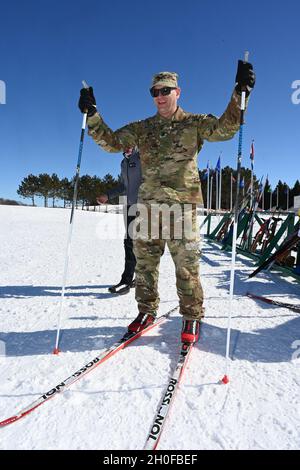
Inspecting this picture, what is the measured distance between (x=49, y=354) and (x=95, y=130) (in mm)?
2031

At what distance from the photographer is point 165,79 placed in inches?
105

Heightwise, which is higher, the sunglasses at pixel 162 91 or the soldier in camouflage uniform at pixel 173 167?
the sunglasses at pixel 162 91

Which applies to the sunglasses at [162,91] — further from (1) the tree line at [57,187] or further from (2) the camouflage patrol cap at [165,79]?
(1) the tree line at [57,187]

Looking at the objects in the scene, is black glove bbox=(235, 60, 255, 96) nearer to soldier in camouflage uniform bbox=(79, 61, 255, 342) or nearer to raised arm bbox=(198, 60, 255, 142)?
raised arm bbox=(198, 60, 255, 142)

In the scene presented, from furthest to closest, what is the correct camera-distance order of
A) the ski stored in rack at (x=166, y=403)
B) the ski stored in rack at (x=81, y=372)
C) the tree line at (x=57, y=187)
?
the tree line at (x=57, y=187), the ski stored in rack at (x=81, y=372), the ski stored in rack at (x=166, y=403)

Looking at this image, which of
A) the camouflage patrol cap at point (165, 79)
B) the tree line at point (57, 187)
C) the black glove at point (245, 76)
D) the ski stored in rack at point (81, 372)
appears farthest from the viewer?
the tree line at point (57, 187)

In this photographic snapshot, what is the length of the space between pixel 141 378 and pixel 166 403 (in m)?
0.35

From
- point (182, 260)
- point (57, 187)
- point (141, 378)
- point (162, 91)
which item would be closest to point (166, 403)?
point (141, 378)

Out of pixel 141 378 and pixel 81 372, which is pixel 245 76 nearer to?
pixel 141 378

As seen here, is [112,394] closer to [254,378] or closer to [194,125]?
[254,378]

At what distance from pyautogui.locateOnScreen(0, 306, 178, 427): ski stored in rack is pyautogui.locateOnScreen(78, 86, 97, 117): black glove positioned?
2.08 m

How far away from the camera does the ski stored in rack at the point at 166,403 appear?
149cm

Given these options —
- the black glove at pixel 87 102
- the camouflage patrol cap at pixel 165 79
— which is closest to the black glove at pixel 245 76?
the camouflage patrol cap at pixel 165 79

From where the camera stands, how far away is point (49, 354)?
244cm
